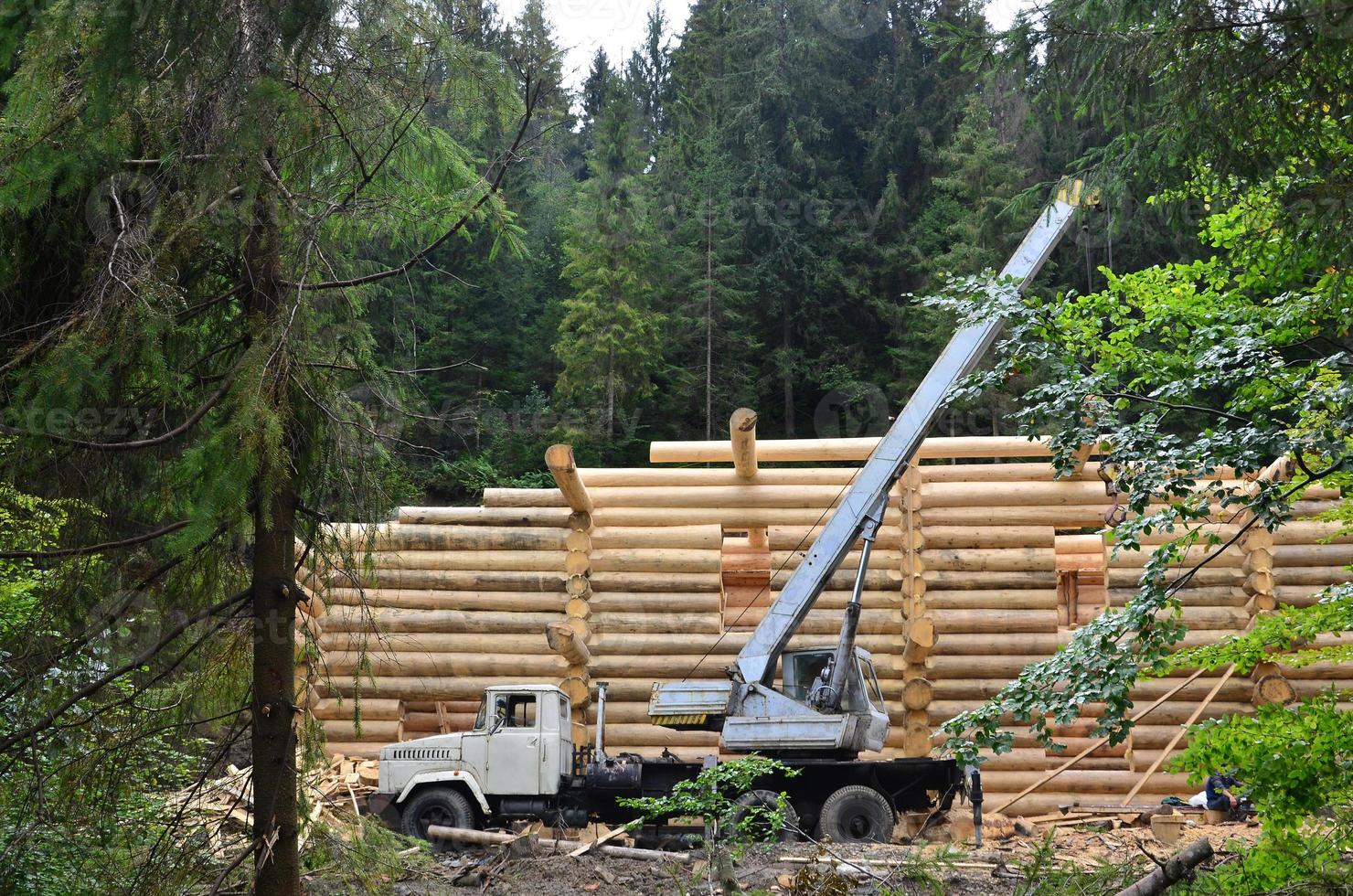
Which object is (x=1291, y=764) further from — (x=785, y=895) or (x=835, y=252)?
(x=835, y=252)

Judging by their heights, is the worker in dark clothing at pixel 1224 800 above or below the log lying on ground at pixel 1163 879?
below

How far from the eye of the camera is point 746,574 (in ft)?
58.5

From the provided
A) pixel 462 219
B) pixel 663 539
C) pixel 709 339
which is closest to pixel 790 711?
pixel 663 539

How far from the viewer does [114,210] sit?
5.99 metres

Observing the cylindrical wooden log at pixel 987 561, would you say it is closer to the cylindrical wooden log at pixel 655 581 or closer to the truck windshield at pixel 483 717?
the cylindrical wooden log at pixel 655 581

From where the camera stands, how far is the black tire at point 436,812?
41.2ft

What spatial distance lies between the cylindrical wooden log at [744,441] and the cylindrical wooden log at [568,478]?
209 cm

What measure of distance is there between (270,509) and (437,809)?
7646 millimetres

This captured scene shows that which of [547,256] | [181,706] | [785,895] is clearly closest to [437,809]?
[785,895]

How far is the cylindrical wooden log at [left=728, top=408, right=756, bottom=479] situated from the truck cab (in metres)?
4.26

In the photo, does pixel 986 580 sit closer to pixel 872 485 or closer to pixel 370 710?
pixel 872 485

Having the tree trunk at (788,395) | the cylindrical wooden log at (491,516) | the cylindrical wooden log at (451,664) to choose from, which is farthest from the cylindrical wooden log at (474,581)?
the tree trunk at (788,395)

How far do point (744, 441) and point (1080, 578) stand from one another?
24.0ft

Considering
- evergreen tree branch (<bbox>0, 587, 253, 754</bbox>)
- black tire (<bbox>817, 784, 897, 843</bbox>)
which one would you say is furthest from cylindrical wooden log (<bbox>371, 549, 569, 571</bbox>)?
evergreen tree branch (<bbox>0, 587, 253, 754</bbox>)
